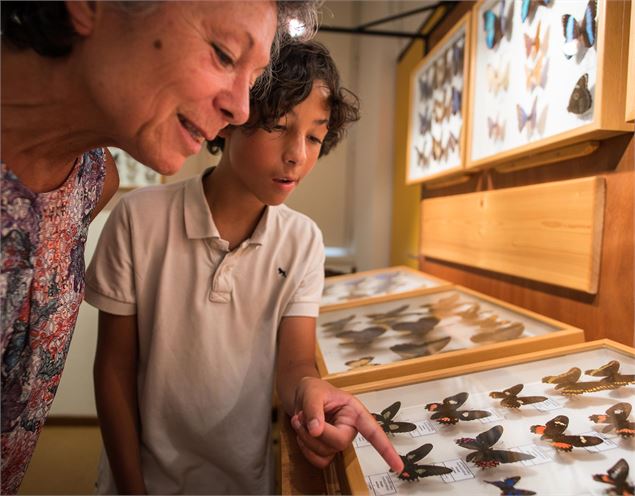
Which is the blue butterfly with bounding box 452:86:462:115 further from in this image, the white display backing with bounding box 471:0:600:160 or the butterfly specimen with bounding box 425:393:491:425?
the butterfly specimen with bounding box 425:393:491:425

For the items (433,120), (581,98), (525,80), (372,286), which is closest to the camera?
(581,98)

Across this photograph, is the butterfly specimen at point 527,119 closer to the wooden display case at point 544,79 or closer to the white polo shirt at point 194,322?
the wooden display case at point 544,79

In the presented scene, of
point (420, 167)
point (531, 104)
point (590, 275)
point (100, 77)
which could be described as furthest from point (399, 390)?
point (420, 167)

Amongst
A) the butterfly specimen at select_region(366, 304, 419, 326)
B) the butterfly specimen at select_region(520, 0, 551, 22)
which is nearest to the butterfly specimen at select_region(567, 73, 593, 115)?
the butterfly specimen at select_region(520, 0, 551, 22)

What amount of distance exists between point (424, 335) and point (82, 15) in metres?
1.03

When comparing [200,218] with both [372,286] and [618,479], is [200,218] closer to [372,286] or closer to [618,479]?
[618,479]

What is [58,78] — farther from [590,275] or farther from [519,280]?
[519,280]

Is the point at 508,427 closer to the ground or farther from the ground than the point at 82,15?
closer to the ground

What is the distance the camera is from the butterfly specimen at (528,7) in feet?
3.83

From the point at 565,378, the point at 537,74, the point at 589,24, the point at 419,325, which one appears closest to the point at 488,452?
the point at 565,378

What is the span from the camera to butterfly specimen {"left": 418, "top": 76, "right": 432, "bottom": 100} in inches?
82.5

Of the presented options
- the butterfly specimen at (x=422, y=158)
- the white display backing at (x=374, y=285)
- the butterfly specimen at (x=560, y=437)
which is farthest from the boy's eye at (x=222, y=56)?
the butterfly specimen at (x=422, y=158)

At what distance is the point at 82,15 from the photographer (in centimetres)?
46

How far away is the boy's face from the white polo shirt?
110mm
